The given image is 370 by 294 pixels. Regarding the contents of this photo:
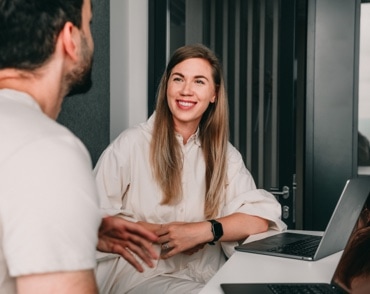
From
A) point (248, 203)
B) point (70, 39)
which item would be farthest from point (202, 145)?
point (70, 39)

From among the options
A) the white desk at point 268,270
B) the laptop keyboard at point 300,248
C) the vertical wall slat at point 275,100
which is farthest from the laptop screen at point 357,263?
the vertical wall slat at point 275,100

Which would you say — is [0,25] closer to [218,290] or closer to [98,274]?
[218,290]

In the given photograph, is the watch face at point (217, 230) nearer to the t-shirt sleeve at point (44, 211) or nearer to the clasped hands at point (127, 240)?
the clasped hands at point (127, 240)

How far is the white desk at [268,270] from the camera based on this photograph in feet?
3.68

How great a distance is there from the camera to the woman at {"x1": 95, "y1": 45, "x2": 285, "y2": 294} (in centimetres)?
159

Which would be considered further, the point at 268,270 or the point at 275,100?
the point at 275,100

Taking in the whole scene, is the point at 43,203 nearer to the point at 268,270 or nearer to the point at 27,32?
the point at 27,32

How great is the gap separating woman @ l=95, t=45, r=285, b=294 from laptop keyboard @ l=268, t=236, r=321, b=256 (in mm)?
202

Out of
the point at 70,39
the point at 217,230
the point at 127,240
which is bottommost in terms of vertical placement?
the point at 217,230

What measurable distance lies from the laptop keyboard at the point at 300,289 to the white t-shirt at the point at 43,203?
467mm

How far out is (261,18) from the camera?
2646 mm

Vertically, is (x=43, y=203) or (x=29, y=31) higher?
(x=29, y=31)

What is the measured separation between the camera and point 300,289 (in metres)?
1.03

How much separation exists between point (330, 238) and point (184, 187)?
0.61 metres
